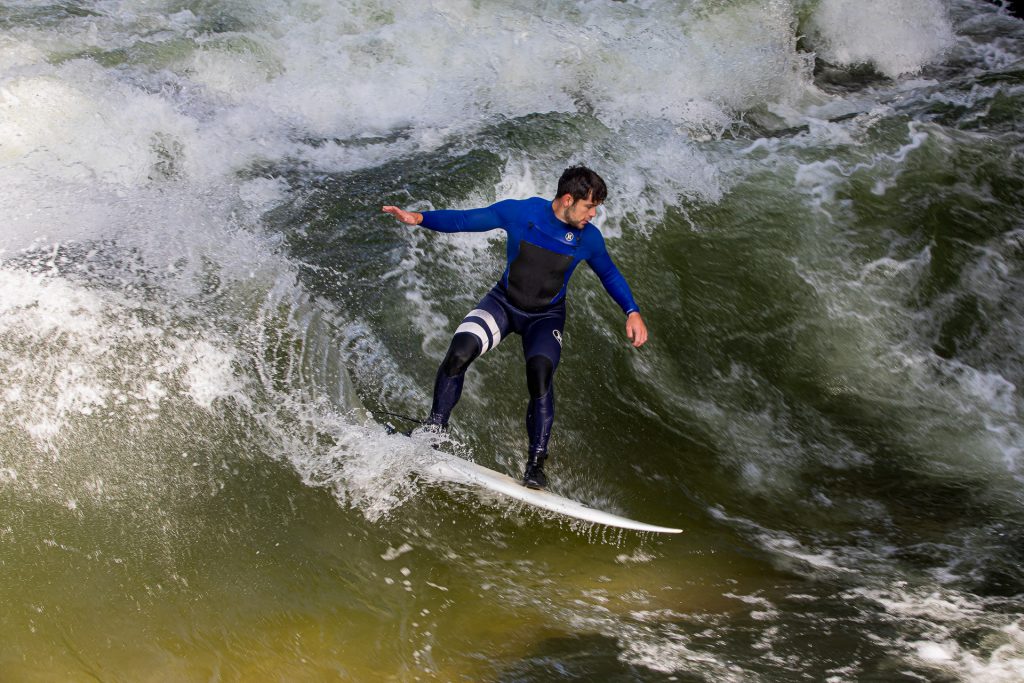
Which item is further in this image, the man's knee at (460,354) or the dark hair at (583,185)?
the man's knee at (460,354)

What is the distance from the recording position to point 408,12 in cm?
839

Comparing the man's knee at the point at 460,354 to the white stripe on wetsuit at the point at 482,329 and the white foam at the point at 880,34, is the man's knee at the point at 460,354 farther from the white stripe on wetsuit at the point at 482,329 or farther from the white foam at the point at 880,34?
the white foam at the point at 880,34

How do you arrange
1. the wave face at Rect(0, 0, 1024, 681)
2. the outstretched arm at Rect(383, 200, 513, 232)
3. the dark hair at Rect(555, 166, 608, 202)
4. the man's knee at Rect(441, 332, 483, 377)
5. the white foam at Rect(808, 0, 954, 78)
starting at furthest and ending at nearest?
1. the white foam at Rect(808, 0, 954, 78)
2. the outstretched arm at Rect(383, 200, 513, 232)
3. the man's knee at Rect(441, 332, 483, 377)
4. the dark hair at Rect(555, 166, 608, 202)
5. the wave face at Rect(0, 0, 1024, 681)

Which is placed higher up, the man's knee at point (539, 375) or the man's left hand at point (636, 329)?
the man's left hand at point (636, 329)

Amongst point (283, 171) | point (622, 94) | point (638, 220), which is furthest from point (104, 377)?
point (622, 94)

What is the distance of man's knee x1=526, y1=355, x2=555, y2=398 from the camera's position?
169 inches

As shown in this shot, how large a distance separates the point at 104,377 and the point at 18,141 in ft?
7.54

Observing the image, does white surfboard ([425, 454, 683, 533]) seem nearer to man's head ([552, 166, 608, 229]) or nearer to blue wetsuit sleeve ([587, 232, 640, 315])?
blue wetsuit sleeve ([587, 232, 640, 315])

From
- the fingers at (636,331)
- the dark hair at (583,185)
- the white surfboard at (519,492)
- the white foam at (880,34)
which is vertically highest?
the white foam at (880,34)

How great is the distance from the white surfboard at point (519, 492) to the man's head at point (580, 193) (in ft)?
3.93

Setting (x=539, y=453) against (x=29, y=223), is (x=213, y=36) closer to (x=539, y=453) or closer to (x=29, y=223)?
(x=29, y=223)

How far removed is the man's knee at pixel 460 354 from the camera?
13.9 ft

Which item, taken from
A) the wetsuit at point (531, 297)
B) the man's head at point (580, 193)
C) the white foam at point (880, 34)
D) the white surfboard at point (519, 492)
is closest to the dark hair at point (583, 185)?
the man's head at point (580, 193)

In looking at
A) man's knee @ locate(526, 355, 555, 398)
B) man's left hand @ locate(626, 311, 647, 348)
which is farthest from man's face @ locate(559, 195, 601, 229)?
man's knee @ locate(526, 355, 555, 398)
